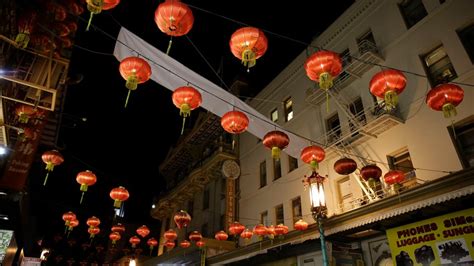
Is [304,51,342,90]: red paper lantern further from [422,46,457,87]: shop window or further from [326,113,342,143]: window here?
[326,113,342,143]: window

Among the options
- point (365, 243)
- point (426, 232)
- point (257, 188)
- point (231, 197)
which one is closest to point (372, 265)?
point (365, 243)

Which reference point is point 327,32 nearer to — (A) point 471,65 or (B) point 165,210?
(A) point 471,65

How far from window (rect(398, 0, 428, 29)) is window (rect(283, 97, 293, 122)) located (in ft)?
27.1

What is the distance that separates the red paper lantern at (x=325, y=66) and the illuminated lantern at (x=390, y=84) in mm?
1360

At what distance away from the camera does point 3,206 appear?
12.6m

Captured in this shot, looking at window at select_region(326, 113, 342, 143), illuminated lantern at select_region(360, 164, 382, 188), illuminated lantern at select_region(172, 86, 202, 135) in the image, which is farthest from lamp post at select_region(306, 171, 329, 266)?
window at select_region(326, 113, 342, 143)

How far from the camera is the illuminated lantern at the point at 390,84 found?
27.8 feet

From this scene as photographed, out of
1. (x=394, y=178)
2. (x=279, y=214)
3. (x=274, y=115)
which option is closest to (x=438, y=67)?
(x=394, y=178)

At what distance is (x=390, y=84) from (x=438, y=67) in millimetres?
6182

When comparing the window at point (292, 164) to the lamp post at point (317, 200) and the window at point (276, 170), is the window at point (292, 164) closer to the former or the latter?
the window at point (276, 170)

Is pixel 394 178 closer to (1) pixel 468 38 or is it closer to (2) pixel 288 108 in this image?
(1) pixel 468 38

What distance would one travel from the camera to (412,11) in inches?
579

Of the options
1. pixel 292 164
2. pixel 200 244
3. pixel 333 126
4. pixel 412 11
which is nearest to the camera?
pixel 412 11

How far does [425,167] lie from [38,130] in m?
15.5
